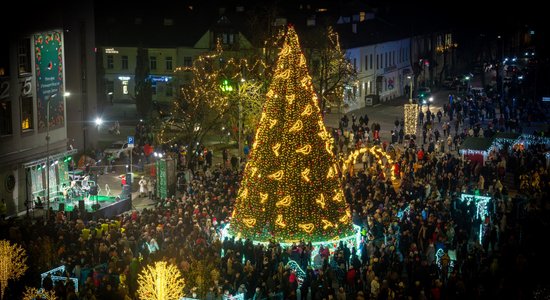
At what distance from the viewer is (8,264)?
80.1ft

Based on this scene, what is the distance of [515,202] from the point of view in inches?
1266

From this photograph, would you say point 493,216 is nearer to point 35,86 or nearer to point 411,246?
point 411,246

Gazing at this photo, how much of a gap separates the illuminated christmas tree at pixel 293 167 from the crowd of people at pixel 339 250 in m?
0.72

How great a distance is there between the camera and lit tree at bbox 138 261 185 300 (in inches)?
853

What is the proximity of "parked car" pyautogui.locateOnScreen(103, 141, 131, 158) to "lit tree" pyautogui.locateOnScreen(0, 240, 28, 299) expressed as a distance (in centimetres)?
2393

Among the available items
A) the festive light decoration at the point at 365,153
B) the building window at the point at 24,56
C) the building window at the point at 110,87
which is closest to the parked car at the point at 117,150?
the building window at the point at 24,56

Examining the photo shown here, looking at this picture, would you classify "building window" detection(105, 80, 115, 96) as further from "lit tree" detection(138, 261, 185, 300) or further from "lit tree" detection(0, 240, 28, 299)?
"lit tree" detection(138, 261, 185, 300)

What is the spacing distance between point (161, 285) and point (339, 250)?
6546mm

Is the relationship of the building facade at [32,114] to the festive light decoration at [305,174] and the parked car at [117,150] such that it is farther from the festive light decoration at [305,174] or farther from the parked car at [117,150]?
the festive light decoration at [305,174]

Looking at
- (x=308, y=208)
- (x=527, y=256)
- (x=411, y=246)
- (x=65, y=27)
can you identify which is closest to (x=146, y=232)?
(x=308, y=208)

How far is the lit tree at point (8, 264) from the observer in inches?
958

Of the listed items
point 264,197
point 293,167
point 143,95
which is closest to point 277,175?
point 293,167

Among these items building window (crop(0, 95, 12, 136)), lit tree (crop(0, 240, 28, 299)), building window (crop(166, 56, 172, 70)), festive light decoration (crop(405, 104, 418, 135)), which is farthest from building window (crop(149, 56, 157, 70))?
lit tree (crop(0, 240, 28, 299))

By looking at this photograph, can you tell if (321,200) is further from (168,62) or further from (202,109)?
(168,62)
